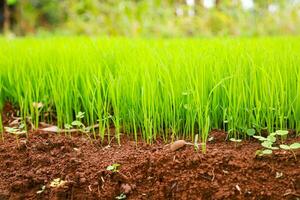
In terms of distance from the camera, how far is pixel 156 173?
1.72 m

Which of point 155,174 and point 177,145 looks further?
point 177,145

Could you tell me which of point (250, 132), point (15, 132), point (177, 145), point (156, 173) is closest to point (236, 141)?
point (250, 132)

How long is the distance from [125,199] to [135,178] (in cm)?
9

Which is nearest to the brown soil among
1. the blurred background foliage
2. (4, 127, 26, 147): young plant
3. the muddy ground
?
the muddy ground

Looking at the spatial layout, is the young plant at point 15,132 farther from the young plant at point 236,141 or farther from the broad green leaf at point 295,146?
the broad green leaf at point 295,146

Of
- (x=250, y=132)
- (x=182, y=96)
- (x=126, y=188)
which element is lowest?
(x=126, y=188)

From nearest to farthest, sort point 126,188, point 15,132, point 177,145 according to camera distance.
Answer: point 126,188, point 177,145, point 15,132

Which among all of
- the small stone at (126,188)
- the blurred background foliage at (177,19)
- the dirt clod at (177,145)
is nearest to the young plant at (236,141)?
the dirt clod at (177,145)

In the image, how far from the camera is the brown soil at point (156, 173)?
1.63 meters

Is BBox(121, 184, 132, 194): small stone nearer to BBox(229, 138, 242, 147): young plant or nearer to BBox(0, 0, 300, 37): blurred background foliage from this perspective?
BBox(229, 138, 242, 147): young plant

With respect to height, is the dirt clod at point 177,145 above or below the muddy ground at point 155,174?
above

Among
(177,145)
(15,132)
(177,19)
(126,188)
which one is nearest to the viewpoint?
(126,188)

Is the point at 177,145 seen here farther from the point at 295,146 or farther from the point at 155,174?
the point at 295,146

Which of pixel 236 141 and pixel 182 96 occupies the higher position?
pixel 182 96
